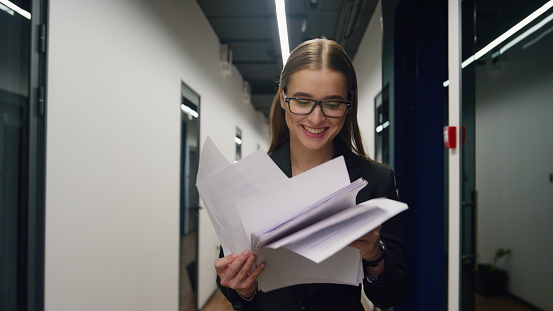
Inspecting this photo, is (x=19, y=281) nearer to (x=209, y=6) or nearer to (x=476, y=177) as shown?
(x=476, y=177)

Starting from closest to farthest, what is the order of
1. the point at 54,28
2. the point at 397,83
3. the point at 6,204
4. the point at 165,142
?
the point at 6,204, the point at 54,28, the point at 397,83, the point at 165,142

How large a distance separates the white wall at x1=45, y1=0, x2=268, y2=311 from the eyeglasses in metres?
1.09

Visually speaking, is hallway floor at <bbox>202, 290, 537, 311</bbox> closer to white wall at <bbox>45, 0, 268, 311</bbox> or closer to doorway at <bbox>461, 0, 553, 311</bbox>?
doorway at <bbox>461, 0, 553, 311</bbox>

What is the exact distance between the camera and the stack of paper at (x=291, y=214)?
0.52m

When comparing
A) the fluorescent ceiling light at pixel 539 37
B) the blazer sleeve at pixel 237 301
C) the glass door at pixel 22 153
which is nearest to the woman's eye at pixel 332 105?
the blazer sleeve at pixel 237 301

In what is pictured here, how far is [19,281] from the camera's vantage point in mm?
1273

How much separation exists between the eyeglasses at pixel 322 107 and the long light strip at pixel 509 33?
0.58m

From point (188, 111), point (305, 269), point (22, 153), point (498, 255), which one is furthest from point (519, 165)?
point (188, 111)

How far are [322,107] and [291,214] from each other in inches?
12.9

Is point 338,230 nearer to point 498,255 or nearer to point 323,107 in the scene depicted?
point 323,107

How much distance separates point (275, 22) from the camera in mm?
3795

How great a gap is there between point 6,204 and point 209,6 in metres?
2.95

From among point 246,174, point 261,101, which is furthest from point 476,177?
point 261,101

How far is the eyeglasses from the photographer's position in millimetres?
798
